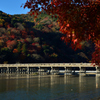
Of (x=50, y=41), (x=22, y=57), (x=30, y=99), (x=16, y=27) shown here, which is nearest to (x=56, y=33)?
(x=50, y=41)

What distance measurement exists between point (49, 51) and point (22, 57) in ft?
52.8

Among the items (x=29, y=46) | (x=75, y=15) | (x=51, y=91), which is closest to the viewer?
(x=75, y=15)

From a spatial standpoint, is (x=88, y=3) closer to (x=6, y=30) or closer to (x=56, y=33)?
(x=6, y=30)

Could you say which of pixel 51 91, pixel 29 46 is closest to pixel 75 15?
pixel 51 91

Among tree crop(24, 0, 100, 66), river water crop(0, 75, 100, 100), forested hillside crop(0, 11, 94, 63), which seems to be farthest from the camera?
forested hillside crop(0, 11, 94, 63)

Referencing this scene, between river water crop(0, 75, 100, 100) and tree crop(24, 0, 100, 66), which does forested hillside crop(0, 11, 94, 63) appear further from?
tree crop(24, 0, 100, 66)

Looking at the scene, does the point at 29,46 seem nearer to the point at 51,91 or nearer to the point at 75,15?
the point at 51,91

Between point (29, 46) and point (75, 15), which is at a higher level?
point (29, 46)

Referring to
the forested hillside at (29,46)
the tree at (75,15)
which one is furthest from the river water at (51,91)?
the forested hillside at (29,46)

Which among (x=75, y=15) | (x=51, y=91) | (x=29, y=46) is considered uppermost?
(x=29, y=46)

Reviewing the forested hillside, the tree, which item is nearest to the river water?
the tree

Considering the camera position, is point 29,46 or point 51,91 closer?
point 51,91

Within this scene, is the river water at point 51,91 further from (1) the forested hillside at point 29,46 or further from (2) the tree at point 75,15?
(1) the forested hillside at point 29,46

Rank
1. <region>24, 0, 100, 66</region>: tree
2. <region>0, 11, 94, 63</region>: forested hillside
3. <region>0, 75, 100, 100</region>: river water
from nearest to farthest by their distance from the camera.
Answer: <region>24, 0, 100, 66</region>: tree → <region>0, 75, 100, 100</region>: river water → <region>0, 11, 94, 63</region>: forested hillside
